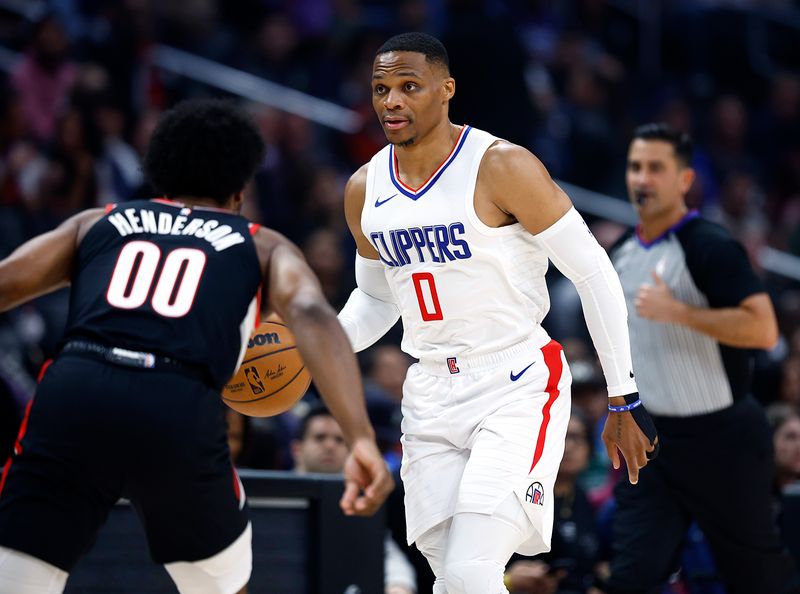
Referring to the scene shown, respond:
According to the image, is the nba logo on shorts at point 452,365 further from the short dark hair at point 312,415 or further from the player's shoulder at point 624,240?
the short dark hair at point 312,415

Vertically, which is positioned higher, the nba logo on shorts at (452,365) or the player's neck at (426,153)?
the player's neck at (426,153)

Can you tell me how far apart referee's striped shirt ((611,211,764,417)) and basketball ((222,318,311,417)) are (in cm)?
191

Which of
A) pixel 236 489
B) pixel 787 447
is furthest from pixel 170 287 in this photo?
pixel 787 447

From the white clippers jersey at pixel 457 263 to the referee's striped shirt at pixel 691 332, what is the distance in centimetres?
140

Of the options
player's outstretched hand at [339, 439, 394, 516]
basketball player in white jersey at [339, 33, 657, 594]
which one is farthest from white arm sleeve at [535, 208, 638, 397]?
player's outstretched hand at [339, 439, 394, 516]

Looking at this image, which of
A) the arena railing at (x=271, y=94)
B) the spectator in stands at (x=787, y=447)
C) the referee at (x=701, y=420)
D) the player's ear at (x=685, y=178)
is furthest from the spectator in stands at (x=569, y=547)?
the arena railing at (x=271, y=94)

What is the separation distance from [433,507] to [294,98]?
6.87m

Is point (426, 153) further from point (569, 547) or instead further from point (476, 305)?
point (569, 547)

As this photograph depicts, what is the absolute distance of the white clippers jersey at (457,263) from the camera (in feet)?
14.6

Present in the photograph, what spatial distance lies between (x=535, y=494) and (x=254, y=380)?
1.10m

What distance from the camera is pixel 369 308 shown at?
16.2 ft

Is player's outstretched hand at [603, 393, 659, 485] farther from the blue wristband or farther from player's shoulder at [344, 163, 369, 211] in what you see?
player's shoulder at [344, 163, 369, 211]

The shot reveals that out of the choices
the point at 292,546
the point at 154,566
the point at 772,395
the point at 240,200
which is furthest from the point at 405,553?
the point at 772,395

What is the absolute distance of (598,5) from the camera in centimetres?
1353
